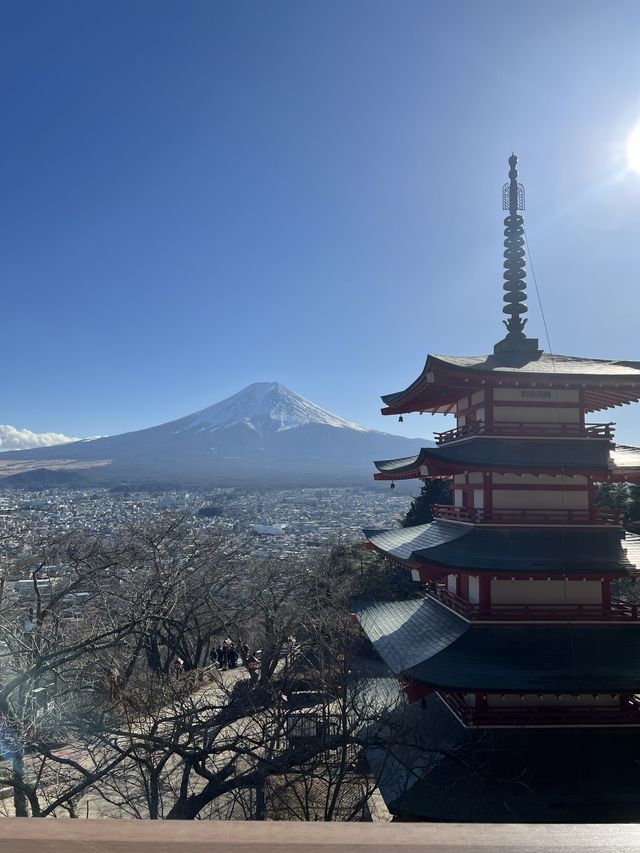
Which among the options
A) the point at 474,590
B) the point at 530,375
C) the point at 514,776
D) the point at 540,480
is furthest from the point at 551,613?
the point at 530,375

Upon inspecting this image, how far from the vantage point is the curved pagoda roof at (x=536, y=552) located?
7.71 m

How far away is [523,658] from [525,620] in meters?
0.67

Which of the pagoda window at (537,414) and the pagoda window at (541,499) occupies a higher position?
the pagoda window at (537,414)

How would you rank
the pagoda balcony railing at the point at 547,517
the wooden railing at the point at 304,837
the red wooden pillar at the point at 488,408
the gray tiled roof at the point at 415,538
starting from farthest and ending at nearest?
1. the gray tiled roof at the point at 415,538
2. the red wooden pillar at the point at 488,408
3. the pagoda balcony railing at the point at 547,517
4. the wooden railing at the point at 304,837

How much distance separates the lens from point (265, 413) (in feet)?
461

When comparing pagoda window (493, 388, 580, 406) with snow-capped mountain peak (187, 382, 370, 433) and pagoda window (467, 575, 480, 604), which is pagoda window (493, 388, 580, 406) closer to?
pagoda window (467, 575, 480, 604)

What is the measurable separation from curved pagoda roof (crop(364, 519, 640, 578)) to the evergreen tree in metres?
13.7

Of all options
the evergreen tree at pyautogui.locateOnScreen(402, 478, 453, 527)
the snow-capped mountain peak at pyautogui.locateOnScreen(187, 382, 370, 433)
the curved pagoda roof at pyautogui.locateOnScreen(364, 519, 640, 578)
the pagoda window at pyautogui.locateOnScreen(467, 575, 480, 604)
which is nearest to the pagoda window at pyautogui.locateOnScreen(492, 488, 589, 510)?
Answer: the curved pagoda roof at pyautogui.locateOnScreen(364, 519, 640, 578)

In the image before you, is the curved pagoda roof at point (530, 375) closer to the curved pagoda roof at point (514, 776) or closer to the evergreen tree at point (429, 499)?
the curved pagoda roof at point (514, 776)

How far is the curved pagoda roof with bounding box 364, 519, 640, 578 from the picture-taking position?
7715 mm

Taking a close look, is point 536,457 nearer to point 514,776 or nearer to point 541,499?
point 541,499

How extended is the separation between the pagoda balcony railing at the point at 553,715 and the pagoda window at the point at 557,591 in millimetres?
1347

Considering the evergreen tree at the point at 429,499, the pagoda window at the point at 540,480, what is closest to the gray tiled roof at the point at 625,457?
the pagoda window at the point at 540,480

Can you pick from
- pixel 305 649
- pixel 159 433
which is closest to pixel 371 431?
pixel 159 433
